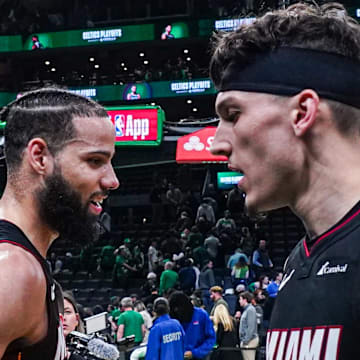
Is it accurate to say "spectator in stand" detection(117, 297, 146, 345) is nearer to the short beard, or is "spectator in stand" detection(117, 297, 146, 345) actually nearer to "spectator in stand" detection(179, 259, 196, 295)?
"spectator in stand" detection(179, 259, 196, 295)

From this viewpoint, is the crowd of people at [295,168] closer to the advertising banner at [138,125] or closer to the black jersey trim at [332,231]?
the black jersey trim at [332,231]

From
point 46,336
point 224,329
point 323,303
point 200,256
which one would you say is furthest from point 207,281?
point 323,303

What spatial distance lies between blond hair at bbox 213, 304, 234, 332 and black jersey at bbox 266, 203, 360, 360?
8.67 metres

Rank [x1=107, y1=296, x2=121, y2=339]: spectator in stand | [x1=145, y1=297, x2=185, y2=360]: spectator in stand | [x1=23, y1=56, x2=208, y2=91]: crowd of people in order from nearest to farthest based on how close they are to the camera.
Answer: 1. [x1=145, y1=297, x2=185, y2=360]: spectator in stand
2. [x1=107, y1=296, x2=121, y2=339]: spectator in stand
3. [x1=23, y1=56, x2=208, y2=91]: crowd of people

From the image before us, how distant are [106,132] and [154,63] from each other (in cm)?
3487

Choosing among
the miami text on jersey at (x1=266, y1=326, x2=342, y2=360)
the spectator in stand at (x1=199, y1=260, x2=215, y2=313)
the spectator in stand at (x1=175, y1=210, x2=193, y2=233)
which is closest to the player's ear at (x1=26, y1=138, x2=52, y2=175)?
the miami text on jersey at (x1=266, y1=326, x2=342, y2=360)

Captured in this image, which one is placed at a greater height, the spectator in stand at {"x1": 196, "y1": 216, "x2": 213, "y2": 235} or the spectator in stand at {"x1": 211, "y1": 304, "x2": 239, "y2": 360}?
the spectator in stand at {"x1": 211, "y1": 304, "x2": 239, "y2": 360}

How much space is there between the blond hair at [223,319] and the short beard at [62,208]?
7.77 meters

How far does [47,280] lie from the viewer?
90.0 inches

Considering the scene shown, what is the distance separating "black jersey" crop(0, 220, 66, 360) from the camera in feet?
7.25

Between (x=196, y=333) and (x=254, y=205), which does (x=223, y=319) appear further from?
(x=254, y=205)

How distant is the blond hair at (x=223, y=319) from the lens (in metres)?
10.0

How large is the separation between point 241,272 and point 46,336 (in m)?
13.3

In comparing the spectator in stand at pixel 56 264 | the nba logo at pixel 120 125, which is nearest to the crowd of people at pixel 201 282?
the spectator in stand at pixel 56 264
